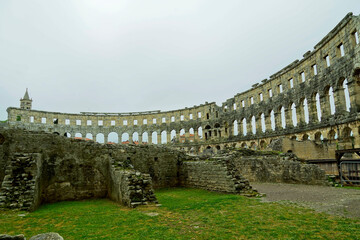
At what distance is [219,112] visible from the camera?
47.8 metres

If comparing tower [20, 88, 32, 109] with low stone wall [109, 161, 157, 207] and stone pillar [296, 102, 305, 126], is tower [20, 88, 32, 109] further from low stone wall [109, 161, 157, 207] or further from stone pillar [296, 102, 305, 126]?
stone pillar [296, 102, 305, 126]

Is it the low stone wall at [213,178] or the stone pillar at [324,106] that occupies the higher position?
the stone pillar at [324,106]

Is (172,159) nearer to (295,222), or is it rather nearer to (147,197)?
(147,197)

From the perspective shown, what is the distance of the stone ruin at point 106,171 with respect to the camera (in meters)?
9.66

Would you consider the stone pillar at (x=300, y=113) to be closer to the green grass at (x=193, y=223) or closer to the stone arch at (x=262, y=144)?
the stone arch at (x=262, y=144)

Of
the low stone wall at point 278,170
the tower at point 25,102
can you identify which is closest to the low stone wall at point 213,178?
the low stone wall at point 278,170

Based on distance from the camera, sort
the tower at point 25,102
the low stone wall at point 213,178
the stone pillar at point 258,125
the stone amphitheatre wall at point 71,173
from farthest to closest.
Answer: the tower at point 25,102 < the stone pillar at point 258,125 < the low stone wall at point 213,178 < the stone amphitheatre wall at point 71,173

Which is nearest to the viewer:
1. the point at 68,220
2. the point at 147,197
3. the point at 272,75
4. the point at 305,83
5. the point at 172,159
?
the point at 68,220

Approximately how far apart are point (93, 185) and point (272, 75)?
3263 cm

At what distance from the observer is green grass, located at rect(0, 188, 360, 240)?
5.57 m

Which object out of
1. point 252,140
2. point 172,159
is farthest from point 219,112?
point 172,159

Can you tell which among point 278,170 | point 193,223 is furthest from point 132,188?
point 278,170

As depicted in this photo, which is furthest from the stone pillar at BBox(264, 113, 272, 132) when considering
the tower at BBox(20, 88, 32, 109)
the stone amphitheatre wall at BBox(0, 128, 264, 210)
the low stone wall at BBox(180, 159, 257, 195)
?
the tower at BBox(20, 88, 32, 109)

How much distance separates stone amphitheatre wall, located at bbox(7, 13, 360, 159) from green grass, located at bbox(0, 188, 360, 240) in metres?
18.2
